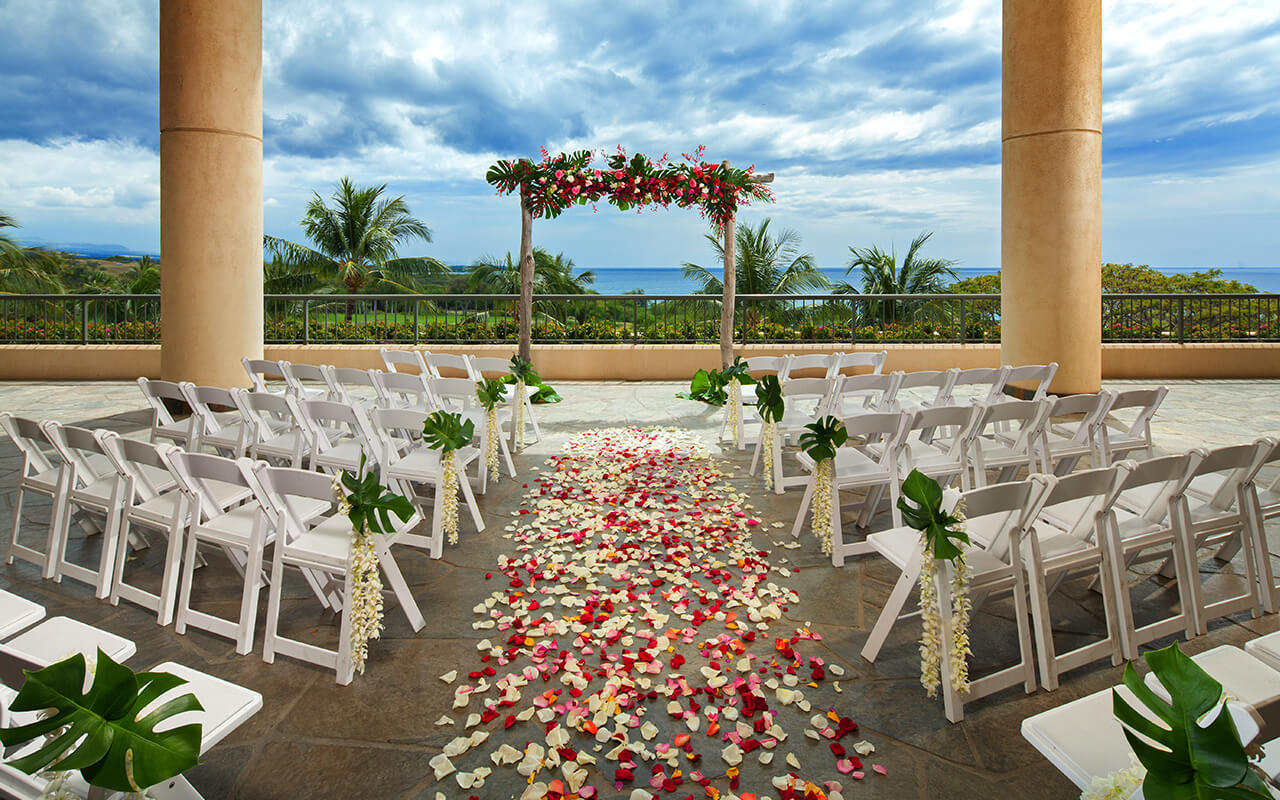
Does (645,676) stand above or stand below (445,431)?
below

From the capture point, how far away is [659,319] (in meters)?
12.3

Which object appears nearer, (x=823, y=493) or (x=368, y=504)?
(x=368, y=504)

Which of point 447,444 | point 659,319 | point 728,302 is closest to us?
point 447,444

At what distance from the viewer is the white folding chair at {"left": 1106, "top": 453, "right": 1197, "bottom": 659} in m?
2.71

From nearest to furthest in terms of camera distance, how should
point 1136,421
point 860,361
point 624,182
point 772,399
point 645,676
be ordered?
point 645,676 < point 1136,421 < point 772,399 < point 860,361 < point 624,182

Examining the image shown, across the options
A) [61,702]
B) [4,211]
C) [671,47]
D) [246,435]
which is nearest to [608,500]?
[246,435]

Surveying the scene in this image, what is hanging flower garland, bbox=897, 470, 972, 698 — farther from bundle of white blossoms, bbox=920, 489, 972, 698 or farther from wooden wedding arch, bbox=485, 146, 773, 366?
wooden wedding arch, bbox=485, 146, 773, 366

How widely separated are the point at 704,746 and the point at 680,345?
9.87 metres

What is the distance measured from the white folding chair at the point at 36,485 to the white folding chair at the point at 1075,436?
212 inches

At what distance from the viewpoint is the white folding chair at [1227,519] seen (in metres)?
2.88

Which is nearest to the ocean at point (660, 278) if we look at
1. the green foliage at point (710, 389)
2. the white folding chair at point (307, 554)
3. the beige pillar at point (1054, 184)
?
the green foliage at point (710, 389)

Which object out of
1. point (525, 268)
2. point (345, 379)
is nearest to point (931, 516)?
point (345, 379)

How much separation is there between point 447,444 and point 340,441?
1.59 metres

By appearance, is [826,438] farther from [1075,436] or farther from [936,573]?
[1075,436]
